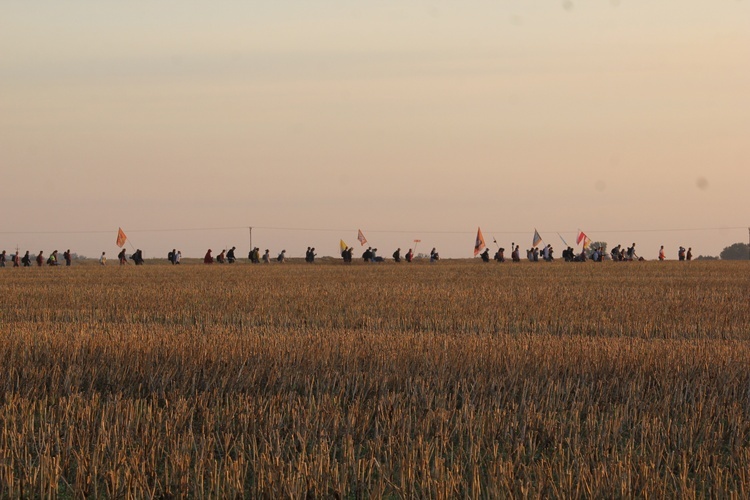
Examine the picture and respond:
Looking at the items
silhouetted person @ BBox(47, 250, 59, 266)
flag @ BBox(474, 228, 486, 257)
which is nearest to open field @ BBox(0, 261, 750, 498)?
silhouetted person @ BBox(47, 250, 59, 266)

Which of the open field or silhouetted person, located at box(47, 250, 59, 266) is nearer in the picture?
the open field

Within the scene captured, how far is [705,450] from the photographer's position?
6.86m

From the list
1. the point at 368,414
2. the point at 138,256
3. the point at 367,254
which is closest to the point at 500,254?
the point at 367,254

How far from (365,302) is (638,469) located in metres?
16.2

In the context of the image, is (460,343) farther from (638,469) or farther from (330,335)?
(638,469)

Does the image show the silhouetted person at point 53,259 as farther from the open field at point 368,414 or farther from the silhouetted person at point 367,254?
the open field at point 368,414

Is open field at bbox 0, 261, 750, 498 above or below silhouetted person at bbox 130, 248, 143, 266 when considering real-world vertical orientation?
below

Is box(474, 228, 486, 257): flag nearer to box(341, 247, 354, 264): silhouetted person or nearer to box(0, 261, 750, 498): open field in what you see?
box(341, 247, 354, 264): silhouetted person

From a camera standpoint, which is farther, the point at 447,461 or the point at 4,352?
the point at 4,352

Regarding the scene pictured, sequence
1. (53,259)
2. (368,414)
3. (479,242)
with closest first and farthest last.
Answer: (368,414)
(53,259)
(479,242)

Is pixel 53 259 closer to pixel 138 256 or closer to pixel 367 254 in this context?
pixel 138 256

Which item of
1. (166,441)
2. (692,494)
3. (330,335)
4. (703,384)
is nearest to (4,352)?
(330,335)

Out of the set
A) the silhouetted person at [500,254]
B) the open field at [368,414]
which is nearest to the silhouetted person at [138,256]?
the silhouetted person at [500,254]

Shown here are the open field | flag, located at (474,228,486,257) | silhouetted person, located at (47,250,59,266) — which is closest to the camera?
the open field
